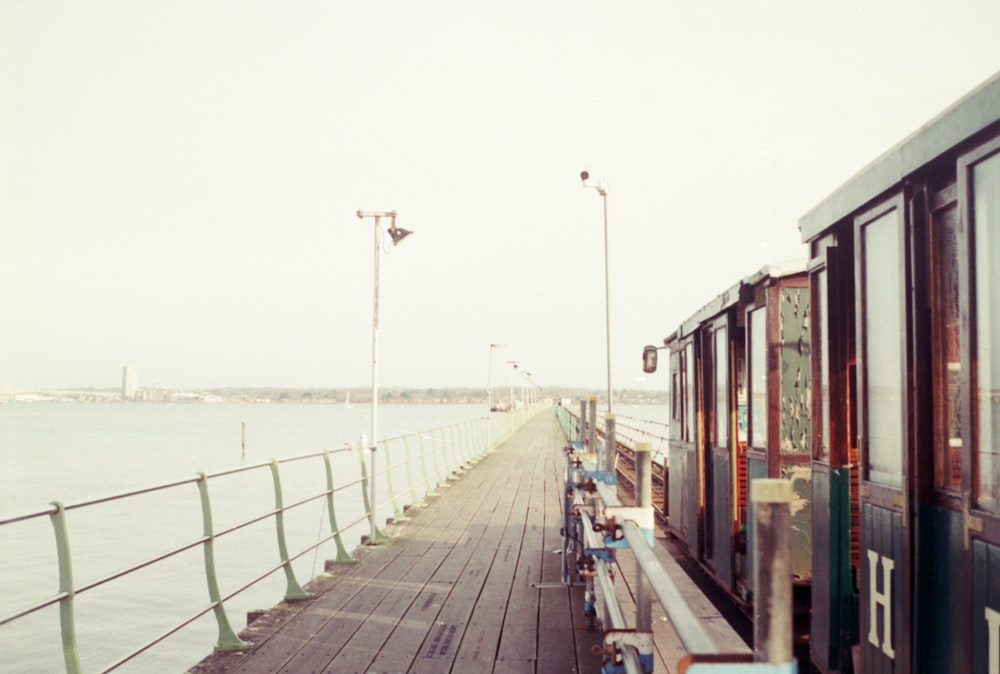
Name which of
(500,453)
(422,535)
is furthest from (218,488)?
(422,535)

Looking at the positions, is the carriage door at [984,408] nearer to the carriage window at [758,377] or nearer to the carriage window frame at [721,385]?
the carriage window at [758,377]

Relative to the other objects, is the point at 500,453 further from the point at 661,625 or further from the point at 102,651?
the point at 661,625

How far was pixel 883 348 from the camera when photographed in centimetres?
412

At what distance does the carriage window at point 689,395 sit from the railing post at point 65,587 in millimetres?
6628

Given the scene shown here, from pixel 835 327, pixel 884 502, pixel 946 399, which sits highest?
pixel 835 327

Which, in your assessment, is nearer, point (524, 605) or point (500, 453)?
point (524, 605)

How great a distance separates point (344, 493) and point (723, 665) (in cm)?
5110

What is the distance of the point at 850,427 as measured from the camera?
5188mm

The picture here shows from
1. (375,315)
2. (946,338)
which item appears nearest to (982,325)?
(946,338)

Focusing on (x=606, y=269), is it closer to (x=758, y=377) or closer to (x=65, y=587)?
(x=758, y=377)

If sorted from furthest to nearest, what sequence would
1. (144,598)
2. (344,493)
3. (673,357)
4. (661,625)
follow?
(344,493)
(144,598)
(673,357)
(661,625)

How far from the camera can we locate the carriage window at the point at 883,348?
391cm

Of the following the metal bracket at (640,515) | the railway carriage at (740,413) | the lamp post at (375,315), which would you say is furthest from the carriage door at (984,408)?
the lamp post at (375,315)

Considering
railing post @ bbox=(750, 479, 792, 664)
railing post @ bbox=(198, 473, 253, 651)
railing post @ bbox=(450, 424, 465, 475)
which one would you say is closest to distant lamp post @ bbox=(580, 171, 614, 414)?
railing post @ bbox=(450, 424, 465, 475)
